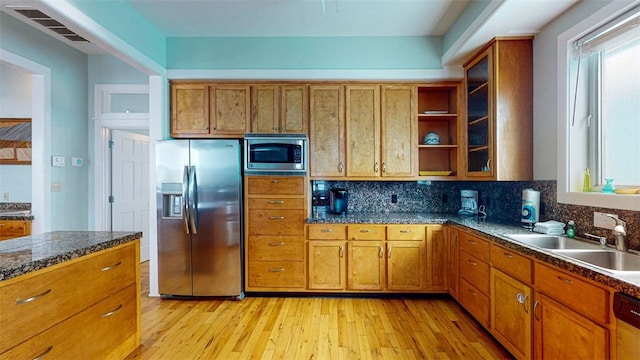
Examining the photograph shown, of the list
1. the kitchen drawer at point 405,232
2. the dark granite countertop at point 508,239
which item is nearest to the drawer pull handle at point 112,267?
the dark granite countertop at point 508,239

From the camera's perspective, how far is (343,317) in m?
2.87

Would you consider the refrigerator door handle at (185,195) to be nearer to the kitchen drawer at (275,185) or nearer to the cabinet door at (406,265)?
the kitchen drawer at (275,185)

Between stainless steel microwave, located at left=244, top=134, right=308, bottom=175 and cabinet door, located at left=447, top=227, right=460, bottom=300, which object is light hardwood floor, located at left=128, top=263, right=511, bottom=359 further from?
stainless steel microwave, located at left=244, top=134, right=308, bottom=175

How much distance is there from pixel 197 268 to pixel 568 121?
3.61m

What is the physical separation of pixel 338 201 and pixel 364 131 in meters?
0.86

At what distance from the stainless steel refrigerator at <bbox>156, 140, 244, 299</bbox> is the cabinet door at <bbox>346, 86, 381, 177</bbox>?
4.20 ft

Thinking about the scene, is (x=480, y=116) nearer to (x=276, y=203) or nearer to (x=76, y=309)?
(x=276, y=203)

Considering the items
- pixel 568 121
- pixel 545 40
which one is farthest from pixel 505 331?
pixel 545 40

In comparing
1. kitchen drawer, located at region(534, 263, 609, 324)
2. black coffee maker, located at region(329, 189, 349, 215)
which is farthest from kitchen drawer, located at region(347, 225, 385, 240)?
kitchen drawer, located at region(534, 263, 609, 324)

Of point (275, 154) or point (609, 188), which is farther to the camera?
point (275, 154)

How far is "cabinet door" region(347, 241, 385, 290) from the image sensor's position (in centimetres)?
325

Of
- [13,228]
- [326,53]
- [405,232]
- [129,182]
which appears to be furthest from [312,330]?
[13,228]

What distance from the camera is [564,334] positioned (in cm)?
162

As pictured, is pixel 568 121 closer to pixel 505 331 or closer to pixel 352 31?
pixel 505 331
